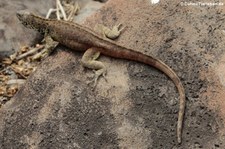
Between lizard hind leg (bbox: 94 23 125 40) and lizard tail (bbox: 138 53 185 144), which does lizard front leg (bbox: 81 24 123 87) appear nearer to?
lizard hind leg (bbox: 94 23 125 40)

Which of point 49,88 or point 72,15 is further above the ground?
point 72,15

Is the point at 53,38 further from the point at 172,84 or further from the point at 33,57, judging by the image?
the point at 172,84

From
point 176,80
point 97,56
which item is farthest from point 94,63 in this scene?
point 176,80

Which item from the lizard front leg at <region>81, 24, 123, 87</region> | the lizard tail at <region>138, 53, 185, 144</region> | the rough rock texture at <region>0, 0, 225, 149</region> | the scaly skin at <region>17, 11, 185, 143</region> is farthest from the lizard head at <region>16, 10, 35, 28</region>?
the lizard tail at <region>138, 53, 185, 144</region>

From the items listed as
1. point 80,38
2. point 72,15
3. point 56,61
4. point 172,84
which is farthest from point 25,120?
point 72,15

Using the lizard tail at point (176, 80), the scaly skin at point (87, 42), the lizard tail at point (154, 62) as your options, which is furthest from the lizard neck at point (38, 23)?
the lizard tail at point (176, 80)

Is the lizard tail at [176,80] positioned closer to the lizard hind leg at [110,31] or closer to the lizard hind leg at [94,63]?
the lizard hind leg at [94,63]
